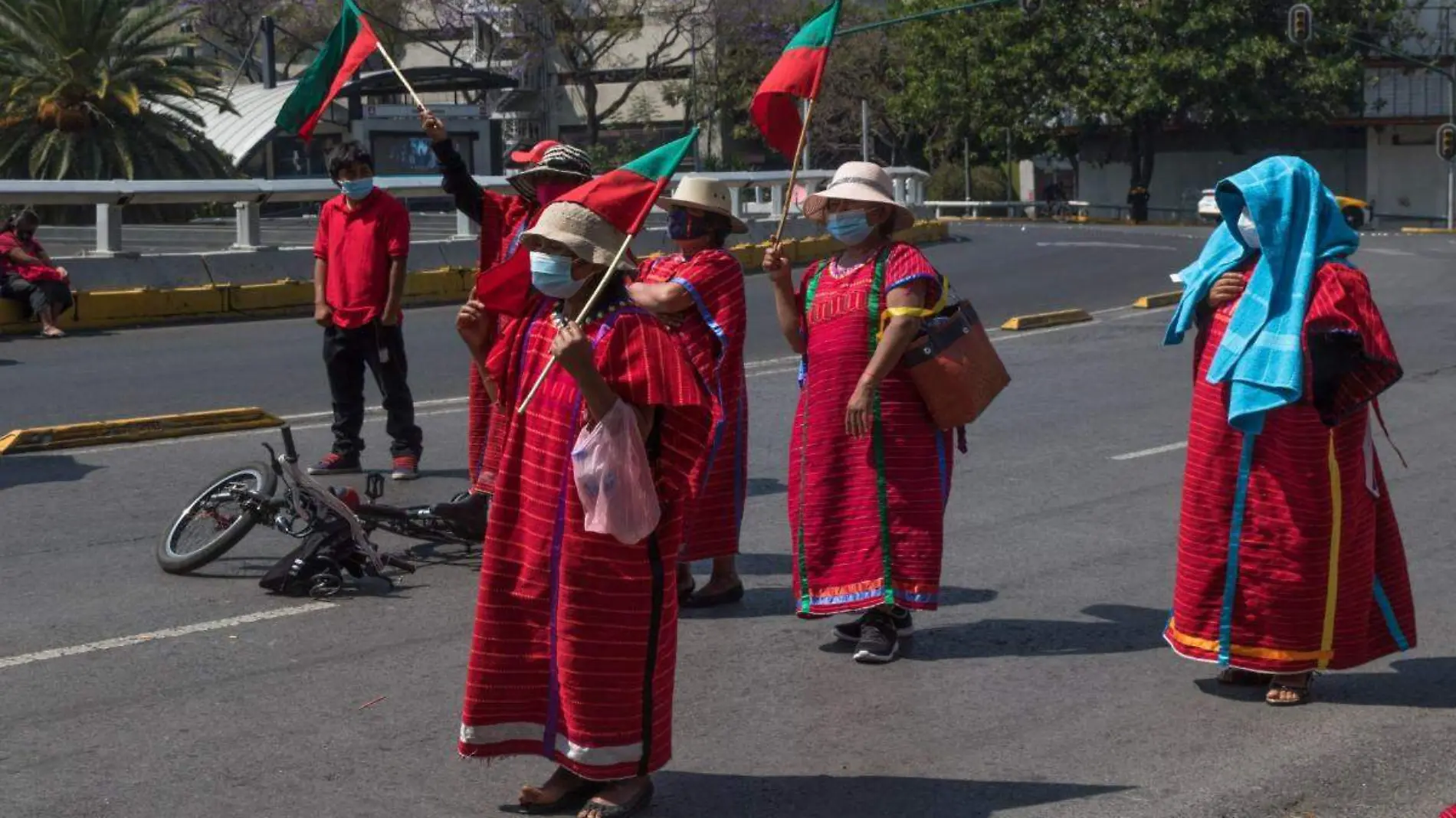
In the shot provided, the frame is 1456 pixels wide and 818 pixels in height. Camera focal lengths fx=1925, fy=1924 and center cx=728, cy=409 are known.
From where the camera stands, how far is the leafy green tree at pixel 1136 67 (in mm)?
51438

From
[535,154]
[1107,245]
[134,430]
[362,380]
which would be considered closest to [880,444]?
[535,154]

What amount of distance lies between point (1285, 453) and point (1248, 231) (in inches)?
27.2

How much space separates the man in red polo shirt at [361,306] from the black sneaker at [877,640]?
425cm

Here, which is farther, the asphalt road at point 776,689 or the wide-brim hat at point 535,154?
the wide-brim hat at point 535,154

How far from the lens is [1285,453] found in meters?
5.86

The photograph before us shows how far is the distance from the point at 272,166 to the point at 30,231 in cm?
3259

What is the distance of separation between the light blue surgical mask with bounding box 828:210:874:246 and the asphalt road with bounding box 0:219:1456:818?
4.77 ft

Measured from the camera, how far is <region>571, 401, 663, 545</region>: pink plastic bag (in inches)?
178

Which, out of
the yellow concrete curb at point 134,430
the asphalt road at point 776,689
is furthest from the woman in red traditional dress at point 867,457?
the yellow concrete curb at point 134,430

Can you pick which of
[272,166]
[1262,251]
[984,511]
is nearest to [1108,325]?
[984,511]

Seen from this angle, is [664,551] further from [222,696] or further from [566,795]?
[222,696]

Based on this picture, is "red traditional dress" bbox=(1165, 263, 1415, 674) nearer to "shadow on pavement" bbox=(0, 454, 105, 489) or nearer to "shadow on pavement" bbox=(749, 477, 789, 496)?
"shadow on pavement" bbox=(749, 477, 789, 496)

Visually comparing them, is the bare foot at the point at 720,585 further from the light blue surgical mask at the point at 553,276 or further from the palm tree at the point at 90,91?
the palm tree at the point at 90,91

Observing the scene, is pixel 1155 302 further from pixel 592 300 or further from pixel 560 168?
pixel 592 300
